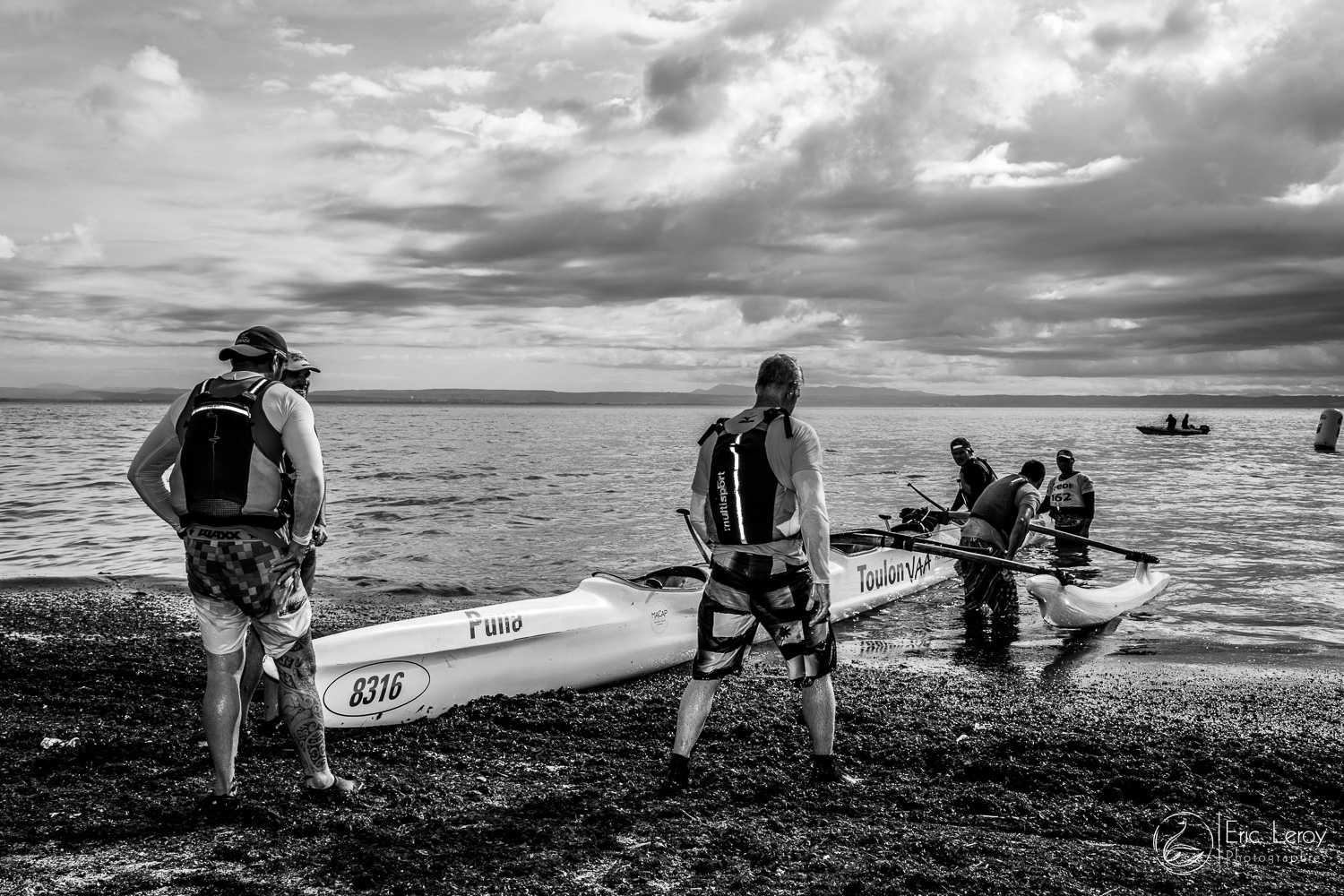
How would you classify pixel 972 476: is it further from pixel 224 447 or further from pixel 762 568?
pixel 224 447

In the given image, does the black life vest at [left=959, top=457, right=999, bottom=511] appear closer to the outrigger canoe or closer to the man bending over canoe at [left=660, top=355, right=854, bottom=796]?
the outrigger canoe

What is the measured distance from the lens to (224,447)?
13.7ft

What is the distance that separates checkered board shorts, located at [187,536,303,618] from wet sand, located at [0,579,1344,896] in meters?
1.03

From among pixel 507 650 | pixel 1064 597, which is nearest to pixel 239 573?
pixel 507 650

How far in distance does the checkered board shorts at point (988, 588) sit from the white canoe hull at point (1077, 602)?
250 mm

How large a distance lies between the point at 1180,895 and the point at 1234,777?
187 cm

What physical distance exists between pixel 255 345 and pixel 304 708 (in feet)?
5.83

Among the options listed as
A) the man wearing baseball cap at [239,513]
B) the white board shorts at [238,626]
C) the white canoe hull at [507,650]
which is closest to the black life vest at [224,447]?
the man wearing baseball cap at [239,513]

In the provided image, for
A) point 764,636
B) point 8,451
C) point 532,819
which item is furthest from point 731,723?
point 8,451

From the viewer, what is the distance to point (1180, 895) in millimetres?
3803

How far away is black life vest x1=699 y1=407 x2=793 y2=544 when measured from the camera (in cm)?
475

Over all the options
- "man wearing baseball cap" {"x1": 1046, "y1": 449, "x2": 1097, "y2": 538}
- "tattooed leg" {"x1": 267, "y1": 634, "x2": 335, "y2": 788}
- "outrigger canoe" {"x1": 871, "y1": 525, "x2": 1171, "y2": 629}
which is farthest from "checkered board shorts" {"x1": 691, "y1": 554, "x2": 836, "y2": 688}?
"man wearing baseball cap" {"x1": 1046, "y1": 449, "x2": 1097, "y2": 538}

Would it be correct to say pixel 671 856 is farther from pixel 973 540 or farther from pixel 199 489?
pixel 973 540

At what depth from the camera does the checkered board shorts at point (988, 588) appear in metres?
10.3
